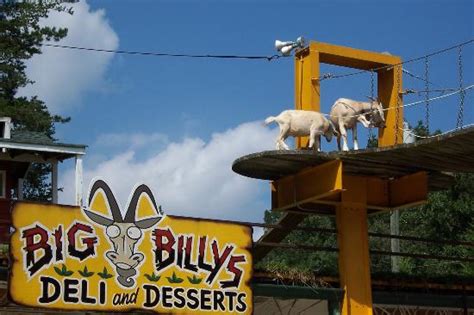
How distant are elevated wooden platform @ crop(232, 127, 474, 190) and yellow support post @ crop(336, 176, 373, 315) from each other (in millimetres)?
470

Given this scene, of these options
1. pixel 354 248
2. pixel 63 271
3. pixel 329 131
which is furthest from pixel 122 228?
pixel 354 248

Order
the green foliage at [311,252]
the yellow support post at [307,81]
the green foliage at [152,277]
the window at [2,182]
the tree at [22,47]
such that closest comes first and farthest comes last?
the green foliage at [152,277] → the yellow support post at [307,81] → the window at [2,182] → the tree at [22,47] → the green foliage at [311,252]

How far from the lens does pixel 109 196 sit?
15008mm

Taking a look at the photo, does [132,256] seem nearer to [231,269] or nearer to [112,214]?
[112,214]

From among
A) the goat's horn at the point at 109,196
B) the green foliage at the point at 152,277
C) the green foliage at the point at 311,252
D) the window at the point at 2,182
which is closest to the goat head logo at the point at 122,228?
the goat's horn at the point at 109,196

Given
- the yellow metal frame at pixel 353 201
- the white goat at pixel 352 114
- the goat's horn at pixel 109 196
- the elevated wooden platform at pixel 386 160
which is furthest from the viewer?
the white goat at pixel 352 114

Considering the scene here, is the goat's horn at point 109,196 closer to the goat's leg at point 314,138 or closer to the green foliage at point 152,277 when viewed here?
the green foliage at point 152,277

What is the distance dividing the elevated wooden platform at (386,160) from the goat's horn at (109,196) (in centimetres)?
285

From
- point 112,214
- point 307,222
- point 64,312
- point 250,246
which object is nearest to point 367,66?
point 250,246

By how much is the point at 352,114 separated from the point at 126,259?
565cm

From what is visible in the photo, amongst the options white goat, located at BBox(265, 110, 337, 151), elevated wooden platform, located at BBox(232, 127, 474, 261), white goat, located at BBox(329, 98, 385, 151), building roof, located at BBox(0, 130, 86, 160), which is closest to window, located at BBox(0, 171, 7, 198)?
building roof, located at BBox(0, 130, 86, 160)

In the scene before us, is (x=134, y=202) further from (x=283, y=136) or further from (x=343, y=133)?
(x=343, y=133)

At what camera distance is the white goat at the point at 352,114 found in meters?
17.8

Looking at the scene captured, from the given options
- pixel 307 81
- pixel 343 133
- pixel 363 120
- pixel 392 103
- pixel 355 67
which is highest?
pixel 355 67
